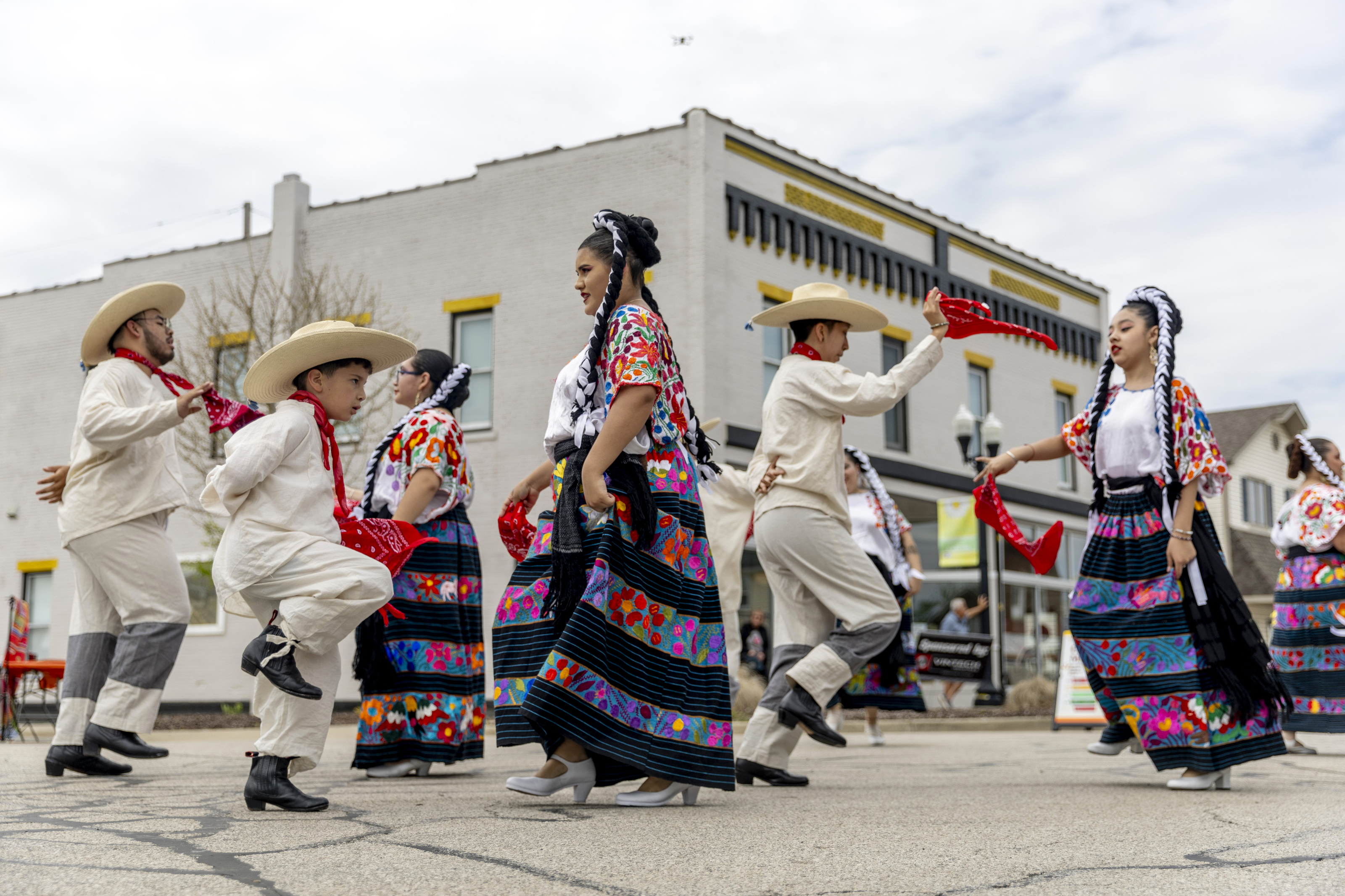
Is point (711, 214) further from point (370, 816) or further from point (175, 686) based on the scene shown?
point (370, 816)

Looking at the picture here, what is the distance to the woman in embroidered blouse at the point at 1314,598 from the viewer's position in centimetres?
845

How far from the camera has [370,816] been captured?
4.01 meters

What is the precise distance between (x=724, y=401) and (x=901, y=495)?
5075 mm

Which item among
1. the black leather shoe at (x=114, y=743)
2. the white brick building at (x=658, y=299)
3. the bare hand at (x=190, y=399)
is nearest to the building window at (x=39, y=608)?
the white brick building at (x=658, y=299)

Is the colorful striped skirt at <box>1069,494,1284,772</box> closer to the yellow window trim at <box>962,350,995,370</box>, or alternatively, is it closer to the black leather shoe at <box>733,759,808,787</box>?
the black leather shoe at <box>733,759,808,787</box>

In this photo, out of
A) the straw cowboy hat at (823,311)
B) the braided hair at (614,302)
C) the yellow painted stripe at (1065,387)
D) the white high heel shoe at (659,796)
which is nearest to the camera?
the white high heel shoe at (659,796)

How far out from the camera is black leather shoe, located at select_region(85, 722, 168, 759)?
5617 mm

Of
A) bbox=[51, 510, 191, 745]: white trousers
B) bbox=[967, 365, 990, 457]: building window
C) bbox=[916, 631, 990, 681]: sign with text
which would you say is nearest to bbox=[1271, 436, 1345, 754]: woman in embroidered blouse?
bbox=[916, 631, 990, 681]: sign with text

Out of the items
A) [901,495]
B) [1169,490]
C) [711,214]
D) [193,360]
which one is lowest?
[1169,490]

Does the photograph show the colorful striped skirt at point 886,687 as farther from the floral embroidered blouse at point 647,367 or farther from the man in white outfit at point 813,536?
the floral embroidered blouse at point 647,367

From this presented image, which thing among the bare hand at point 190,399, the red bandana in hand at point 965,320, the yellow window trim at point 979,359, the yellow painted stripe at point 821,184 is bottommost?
the bare hand at point 190,399

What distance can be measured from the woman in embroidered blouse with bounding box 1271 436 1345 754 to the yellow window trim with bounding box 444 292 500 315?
12.9m

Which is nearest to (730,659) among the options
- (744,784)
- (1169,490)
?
(744,784)

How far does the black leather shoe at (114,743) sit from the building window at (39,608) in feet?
62.3
